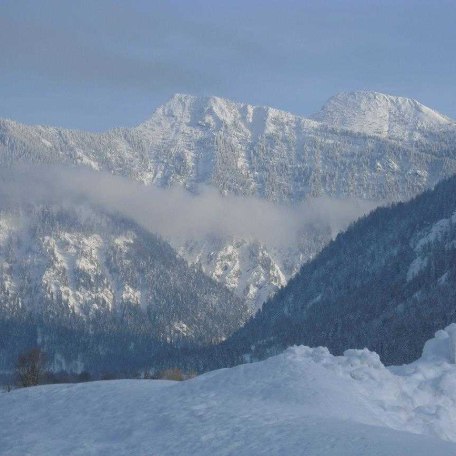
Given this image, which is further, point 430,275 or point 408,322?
point 430,275

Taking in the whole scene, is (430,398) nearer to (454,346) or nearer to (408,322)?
(454,346)

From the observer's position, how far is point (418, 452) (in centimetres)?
2773

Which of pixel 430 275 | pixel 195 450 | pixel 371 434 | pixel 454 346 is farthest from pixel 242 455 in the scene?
pixel 430 275

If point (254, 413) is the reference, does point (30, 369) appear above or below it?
above

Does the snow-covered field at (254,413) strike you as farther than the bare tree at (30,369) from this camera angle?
No

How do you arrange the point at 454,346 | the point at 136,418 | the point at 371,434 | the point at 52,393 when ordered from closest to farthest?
the point at 371,434
the point at 136,418
the point at 52,393
the point at 454,346

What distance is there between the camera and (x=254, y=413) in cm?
3338

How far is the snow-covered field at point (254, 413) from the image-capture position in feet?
98.2

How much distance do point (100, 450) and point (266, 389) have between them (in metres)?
8.66

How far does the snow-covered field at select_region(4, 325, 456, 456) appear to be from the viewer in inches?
1179

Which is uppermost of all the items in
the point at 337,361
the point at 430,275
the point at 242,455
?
the point at 430,275

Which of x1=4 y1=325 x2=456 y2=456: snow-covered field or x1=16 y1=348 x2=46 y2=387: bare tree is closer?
x1=4 y1=325 x2=456 y2=456: snow-covered field

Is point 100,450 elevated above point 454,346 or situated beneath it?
situated beneath

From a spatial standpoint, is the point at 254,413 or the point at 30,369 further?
the point at 30,369
